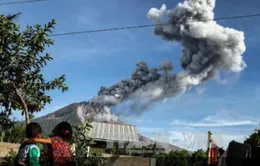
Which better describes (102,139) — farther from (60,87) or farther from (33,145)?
(33,145)

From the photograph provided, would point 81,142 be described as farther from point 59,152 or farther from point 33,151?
point 33,151

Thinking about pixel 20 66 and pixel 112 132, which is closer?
pixel 20 66

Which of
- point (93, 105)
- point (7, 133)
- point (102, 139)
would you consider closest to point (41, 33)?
point (7, 133)

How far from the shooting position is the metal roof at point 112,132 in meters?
39.4

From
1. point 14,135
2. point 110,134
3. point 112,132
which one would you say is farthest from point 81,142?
point 112,132

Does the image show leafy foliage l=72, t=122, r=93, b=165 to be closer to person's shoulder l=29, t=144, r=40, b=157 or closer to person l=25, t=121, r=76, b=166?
person l=25, t=121, r=76, b=166

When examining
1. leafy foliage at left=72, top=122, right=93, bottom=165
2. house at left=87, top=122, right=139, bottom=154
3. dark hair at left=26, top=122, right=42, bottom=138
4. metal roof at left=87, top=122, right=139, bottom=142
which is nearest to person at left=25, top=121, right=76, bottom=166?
dark hair at left=26, top=122, right=42, bottom=138

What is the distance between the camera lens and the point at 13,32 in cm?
1148

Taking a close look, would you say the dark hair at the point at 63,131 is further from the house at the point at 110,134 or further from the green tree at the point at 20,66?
the house at the point at 110,134

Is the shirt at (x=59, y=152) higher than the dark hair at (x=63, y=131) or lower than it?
lower

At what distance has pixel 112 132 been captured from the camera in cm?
4491

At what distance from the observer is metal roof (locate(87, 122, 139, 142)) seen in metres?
39.4

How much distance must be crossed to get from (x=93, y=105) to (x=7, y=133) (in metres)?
91.1

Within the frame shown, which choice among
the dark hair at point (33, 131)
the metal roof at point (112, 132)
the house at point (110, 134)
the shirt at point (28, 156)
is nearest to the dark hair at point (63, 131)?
the dark hair at point (33, 131)
